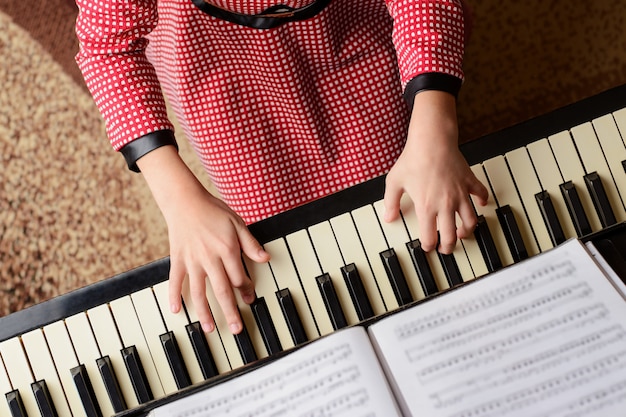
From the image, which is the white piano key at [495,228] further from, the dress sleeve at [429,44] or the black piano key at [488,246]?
the dress sleeve at [429,44]

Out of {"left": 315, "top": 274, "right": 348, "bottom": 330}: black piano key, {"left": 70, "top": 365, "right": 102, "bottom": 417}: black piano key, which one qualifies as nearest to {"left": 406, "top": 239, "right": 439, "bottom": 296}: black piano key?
{"left": 315, "top": 274, "right": 348, "bottom": 330}: black piano key

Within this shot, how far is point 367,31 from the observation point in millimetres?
1002

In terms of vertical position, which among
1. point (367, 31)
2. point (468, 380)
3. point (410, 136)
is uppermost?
point (367, 31)

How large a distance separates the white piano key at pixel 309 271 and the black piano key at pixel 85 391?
0.28 metres

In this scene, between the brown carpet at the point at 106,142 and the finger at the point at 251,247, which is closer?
the finger at the point at 251,247

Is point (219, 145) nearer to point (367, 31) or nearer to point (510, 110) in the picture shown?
point (367, 31)

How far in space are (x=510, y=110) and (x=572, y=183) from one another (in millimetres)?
720

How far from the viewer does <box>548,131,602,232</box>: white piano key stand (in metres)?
0.80

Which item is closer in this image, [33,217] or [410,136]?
[410,136]

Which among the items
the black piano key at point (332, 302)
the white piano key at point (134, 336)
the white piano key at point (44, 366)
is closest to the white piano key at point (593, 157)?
the black piano key at point (332, 302)

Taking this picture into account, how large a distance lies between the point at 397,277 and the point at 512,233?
15 cm

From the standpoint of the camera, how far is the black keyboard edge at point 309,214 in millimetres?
783

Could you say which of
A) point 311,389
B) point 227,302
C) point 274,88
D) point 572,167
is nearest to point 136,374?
point 227,302

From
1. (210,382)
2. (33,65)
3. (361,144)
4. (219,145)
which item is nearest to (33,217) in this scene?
(33,65)
